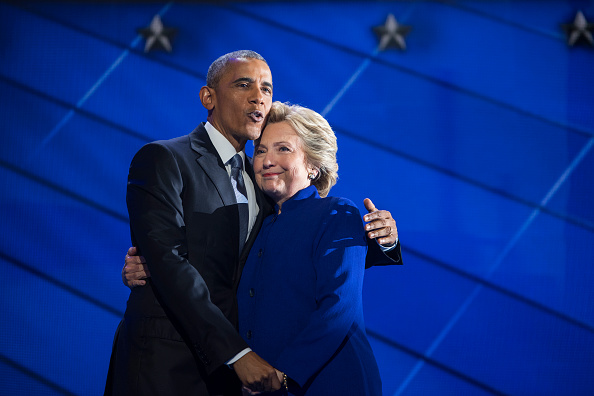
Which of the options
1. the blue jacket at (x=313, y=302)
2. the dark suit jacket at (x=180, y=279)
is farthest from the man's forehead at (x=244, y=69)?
the blue jacket at (x=313, y=302)

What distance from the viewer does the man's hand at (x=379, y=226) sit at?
1.68 metres

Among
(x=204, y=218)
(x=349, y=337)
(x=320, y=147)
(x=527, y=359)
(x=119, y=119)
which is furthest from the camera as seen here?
(x=119, y=119)

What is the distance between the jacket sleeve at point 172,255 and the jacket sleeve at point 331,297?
0.51 ft

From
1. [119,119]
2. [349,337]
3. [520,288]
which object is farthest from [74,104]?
[520,288]

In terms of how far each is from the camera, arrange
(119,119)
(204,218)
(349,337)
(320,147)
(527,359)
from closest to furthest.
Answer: (349,337) → (204,218) → (320,147) → (527,359) → (119,119)

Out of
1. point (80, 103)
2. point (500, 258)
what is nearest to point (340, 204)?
point (500, 258)

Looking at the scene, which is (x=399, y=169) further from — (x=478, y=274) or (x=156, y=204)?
(x=156, y=204)

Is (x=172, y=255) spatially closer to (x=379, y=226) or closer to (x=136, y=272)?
(x=136, y=272)

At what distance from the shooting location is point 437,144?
3322 mm

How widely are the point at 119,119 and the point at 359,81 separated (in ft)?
4.69

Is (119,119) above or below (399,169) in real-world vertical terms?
below

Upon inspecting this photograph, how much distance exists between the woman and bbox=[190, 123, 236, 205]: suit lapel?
104 millimetres

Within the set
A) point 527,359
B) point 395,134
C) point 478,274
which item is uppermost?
point 395,134

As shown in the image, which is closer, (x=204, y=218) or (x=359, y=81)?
(x=204, y=218)
